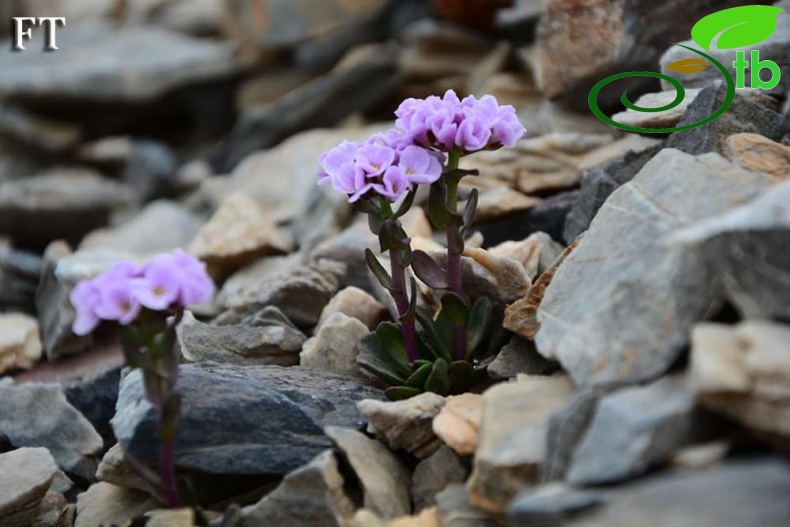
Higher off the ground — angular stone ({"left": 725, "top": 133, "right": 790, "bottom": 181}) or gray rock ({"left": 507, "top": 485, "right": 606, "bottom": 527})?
angular stone ({"left": 725, "top": 133, "right": 790, "bottom": 181})

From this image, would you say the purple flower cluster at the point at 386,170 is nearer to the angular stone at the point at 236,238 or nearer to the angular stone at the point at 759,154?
the angular stone at the point at 759,154


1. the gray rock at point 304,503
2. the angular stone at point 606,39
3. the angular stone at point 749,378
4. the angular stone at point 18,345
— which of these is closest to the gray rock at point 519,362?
the gray rock at point 304,503

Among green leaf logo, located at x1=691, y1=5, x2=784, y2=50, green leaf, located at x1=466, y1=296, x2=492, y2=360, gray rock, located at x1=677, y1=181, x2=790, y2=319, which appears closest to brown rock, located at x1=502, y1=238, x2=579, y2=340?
green leaf, located at x1=466, y1=296, x2=492, y2=360

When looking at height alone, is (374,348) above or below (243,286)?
above

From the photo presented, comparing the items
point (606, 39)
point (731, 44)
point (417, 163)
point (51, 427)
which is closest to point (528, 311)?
point (417, 163)

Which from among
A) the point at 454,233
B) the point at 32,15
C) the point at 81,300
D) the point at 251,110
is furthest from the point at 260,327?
the point at 32,15

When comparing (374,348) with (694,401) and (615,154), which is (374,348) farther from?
(615,154)

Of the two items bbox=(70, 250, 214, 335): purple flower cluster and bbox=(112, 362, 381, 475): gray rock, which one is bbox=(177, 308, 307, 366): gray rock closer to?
bbox=(112, 362, 381, 475): gray rock

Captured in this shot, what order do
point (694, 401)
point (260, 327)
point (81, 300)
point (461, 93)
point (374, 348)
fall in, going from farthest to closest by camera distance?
point (461, 93), point (260, 327), point (374, 348), point (81, 300), point (694, 401)
